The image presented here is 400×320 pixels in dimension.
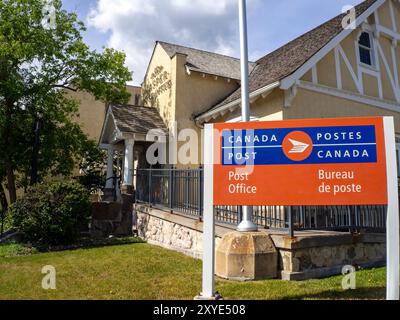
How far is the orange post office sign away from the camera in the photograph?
4.69 m

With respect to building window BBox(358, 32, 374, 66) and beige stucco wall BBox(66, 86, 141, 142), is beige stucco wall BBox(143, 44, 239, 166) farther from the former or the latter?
beige stucco wall BBox(66, 86, 141, 142)

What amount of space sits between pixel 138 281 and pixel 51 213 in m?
4.54

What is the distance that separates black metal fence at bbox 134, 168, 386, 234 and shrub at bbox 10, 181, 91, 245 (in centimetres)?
232

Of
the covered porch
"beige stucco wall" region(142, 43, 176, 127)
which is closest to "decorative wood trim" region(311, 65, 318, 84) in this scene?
"beige stucco wall" region(142, 43, 176, 127)

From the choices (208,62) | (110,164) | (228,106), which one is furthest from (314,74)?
(110,164)

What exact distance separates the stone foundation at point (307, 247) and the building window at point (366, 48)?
7679mm

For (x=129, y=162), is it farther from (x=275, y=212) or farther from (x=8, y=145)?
(x=275, y=212)

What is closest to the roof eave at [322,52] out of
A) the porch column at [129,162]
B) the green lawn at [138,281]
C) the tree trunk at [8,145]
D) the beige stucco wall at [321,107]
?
the beige stucco wall at [321,107]

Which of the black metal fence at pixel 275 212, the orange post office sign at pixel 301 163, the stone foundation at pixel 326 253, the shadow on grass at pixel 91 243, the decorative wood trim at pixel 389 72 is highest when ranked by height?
the decorative wood trim at pixel 389 72

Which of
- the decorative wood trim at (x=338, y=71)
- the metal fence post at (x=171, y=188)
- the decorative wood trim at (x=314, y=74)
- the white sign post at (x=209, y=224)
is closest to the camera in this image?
the white sign post at (x=209, y=224)

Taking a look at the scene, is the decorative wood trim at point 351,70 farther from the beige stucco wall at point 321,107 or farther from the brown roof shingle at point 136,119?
the brown roof shingle at point 136,119

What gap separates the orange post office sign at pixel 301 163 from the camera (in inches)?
185

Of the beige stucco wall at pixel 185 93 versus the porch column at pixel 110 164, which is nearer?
the beige stucco wall at pixel 185 93

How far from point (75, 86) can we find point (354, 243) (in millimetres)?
15368
